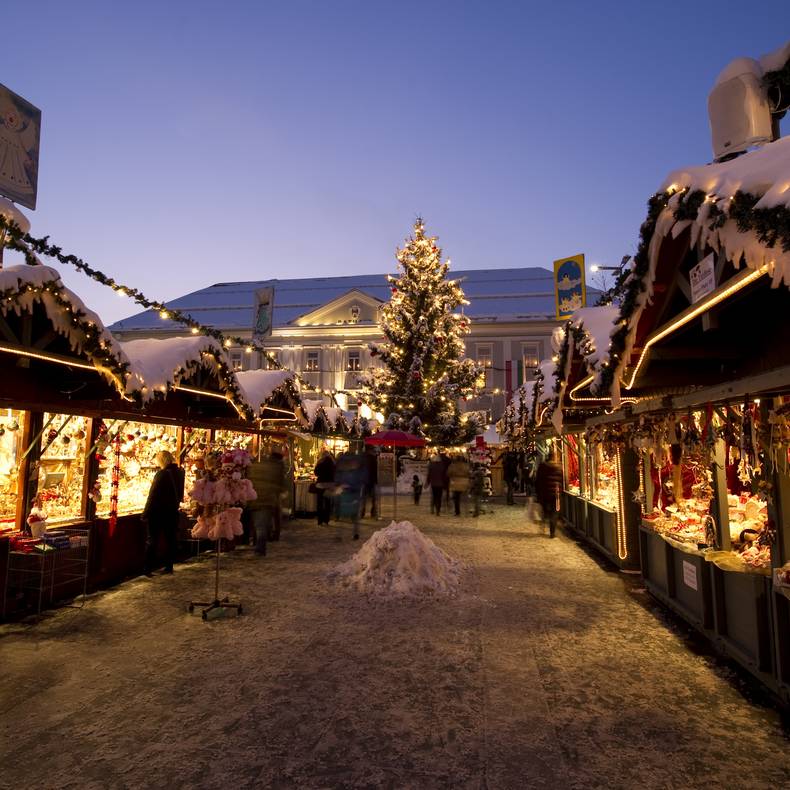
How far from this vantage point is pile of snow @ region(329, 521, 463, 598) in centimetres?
751

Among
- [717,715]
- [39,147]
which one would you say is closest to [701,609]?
[717,715]

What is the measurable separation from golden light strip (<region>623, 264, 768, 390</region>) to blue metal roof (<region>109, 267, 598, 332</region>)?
36.4 metres

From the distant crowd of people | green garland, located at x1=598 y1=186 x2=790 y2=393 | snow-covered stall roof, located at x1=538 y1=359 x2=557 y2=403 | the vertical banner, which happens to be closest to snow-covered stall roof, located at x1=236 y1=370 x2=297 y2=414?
the distant crowd of people

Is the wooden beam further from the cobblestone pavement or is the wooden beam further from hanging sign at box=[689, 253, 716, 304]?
hanging sign at box=[689, 253, 716, 304]

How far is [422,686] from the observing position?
454 centimetres

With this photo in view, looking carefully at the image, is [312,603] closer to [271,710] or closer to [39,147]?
[271,710]

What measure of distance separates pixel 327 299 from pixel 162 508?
40354 millimetres

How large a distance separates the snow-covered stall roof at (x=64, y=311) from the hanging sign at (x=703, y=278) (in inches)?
249

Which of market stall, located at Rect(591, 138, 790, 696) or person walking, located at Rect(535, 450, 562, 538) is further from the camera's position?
person walking, located at Rect(535, 450, 562, 538)

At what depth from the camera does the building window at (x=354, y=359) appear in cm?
4247

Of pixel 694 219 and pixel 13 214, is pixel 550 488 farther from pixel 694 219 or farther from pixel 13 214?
pixel 13 214

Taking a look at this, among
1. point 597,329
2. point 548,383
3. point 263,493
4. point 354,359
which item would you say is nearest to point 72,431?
point 263,493

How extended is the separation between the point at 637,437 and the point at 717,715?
4.65 metres

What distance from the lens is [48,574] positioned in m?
6.77
